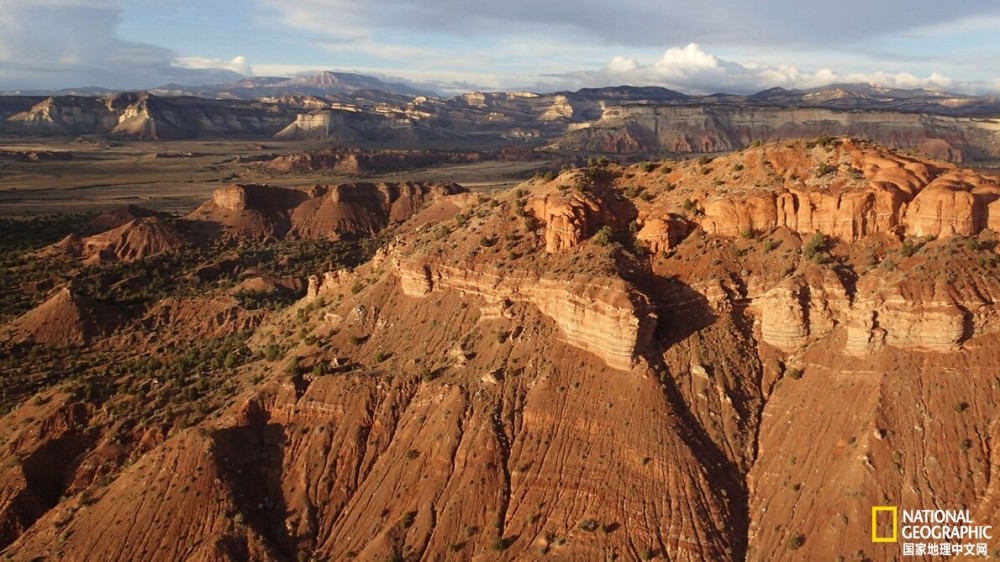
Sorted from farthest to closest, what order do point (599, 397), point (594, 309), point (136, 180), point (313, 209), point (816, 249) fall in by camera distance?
point (136, 180) → point (313, 209) → point (816, 249) → point (594, 309) → point (599, 397)

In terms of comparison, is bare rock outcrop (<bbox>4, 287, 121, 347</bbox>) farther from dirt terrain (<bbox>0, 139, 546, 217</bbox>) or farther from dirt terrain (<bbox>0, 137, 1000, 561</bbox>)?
dirt terrain (<bbox>0, 139, 546, 217</bbox>)

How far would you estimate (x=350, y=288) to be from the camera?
47.7 m

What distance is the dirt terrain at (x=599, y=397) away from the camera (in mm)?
29703

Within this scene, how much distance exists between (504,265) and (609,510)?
15663mm

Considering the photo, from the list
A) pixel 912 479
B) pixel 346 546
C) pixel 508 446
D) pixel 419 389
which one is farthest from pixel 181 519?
pixel 912 479

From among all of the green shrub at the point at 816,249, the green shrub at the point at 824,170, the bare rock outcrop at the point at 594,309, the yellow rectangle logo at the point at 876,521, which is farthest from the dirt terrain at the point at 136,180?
the yellow rectangle logo at the point at 876,521

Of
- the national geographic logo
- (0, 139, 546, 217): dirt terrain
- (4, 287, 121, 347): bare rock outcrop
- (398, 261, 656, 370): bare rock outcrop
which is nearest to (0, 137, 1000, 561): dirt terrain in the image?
(398, 261, 656, 370): bare rock outcrop

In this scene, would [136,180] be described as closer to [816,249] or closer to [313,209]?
[313,209]

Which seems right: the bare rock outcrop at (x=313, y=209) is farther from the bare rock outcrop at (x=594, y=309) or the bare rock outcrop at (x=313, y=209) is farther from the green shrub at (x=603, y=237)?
the green shrub at (x=603, y=237)

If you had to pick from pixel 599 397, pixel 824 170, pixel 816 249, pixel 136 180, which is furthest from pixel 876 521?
pixel 136 180

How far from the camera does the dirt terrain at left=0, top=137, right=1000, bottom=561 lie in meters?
29.7

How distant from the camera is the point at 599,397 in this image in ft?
111

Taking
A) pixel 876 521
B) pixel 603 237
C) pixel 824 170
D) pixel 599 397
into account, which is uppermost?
pixel 824 170

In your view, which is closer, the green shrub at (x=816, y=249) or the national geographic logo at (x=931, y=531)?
the national geographic logo at (x=931, y=531)
